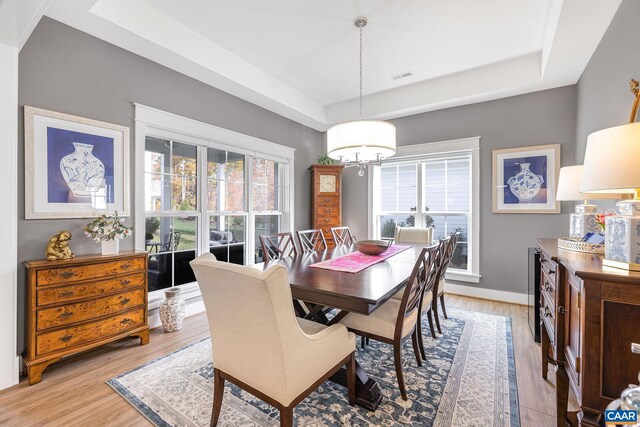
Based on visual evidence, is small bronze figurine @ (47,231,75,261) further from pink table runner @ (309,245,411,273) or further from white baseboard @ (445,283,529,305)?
white baseboard @ (445,283,529,305)

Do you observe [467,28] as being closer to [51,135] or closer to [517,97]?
[517,97]

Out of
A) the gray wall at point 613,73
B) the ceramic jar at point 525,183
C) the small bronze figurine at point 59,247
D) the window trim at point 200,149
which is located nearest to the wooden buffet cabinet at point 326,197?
the window trim at point 200,149

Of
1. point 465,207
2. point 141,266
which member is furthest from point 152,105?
point 465,207

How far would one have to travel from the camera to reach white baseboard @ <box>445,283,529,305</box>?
374 centimetres

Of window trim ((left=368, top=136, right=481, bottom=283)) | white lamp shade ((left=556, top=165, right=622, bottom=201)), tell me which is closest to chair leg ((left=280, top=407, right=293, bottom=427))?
white lamp shade ((left=556, top=165, right=622, bottom=201))

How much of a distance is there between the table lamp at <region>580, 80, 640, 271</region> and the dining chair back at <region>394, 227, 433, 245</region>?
8.40 ft

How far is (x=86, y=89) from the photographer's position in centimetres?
249

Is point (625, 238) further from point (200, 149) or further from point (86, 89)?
point (86, 89)

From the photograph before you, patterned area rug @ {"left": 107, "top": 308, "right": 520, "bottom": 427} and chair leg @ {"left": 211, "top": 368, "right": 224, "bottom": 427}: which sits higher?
chair leg @ {"left": 211, "top": 368, "right": 224, "bottom": 427}

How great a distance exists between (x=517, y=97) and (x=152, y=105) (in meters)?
4.49

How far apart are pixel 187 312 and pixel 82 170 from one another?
1.83 meters

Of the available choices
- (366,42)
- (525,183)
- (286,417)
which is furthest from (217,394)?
(525,183)

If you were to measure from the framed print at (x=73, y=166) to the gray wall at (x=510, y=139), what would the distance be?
4102mm

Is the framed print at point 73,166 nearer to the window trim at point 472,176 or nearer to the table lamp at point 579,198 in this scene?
the table lamp at point 579,198
